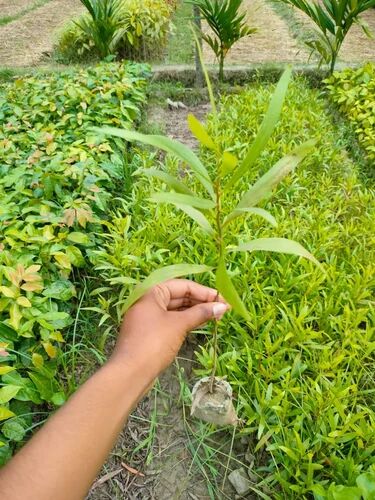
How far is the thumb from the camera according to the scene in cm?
124

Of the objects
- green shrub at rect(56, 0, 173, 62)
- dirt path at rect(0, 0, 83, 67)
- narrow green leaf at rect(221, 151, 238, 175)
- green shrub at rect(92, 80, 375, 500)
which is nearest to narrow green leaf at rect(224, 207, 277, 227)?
narrow green leaf at rect(221, 151, 238, 175)

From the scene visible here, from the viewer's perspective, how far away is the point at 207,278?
2.04 m

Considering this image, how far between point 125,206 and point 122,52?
3125 millimetres

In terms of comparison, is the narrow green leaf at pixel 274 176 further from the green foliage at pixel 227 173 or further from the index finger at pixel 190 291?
the index finger at pixel 190 291

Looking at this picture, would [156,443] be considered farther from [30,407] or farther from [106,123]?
[106,123]

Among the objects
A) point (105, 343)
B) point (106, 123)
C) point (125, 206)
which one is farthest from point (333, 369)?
point (106, 123)

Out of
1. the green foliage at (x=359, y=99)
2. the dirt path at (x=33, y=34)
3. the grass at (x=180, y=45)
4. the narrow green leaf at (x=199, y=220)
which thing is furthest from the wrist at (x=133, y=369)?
the dirt path at (x=33, y=34)

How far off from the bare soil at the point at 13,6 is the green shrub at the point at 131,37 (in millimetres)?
2842

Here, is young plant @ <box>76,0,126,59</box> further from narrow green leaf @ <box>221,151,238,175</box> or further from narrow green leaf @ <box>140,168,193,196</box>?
narrow green leaf @ <box>221,151,238,175</box>

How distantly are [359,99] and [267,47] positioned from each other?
8.09 ft

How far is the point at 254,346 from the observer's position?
1737 mm

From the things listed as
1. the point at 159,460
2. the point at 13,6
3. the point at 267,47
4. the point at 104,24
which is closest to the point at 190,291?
the point at 159,460

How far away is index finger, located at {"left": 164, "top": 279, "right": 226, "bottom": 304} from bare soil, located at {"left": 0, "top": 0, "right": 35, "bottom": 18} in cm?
746

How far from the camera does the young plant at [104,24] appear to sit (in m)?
4.38
